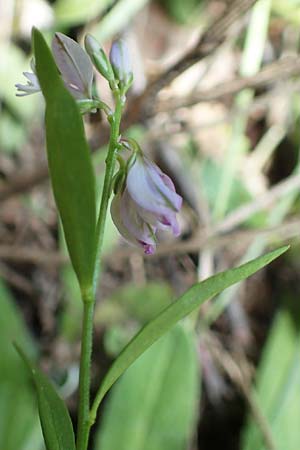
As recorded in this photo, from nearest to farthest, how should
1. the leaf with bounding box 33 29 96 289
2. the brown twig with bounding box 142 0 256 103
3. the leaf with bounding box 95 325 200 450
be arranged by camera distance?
the leaf with bounding box 33 29 96 289 → the brown twig with bounding box 142 0 256 103 → the leaf with bounding box 95 325 200 450

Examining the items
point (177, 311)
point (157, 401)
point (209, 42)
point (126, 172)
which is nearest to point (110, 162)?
point (126, 172)

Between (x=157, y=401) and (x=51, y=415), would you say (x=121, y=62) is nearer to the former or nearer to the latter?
(x=51, y=415)

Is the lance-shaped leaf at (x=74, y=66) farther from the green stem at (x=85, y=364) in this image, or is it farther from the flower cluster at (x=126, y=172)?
the green stem at (x=85, y=364)

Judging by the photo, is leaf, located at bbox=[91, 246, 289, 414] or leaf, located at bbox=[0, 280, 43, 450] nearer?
leaf, located at bbox=[91, 246, 289, 414]

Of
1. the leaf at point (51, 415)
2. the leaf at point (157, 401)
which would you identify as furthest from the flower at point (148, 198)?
the leaf at point (157, 401)

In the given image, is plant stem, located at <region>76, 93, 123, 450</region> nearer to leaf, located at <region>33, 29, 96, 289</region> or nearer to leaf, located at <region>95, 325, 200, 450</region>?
leaf, located at <region>33, 29, 96, 289</region>

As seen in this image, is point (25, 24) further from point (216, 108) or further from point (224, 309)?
point (224, 309)

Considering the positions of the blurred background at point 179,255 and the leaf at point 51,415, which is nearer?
the leaf at point 51,415

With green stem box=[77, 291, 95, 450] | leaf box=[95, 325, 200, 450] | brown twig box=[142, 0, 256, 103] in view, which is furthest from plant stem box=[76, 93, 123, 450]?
leaf box=[95, 325, 200, 450]
